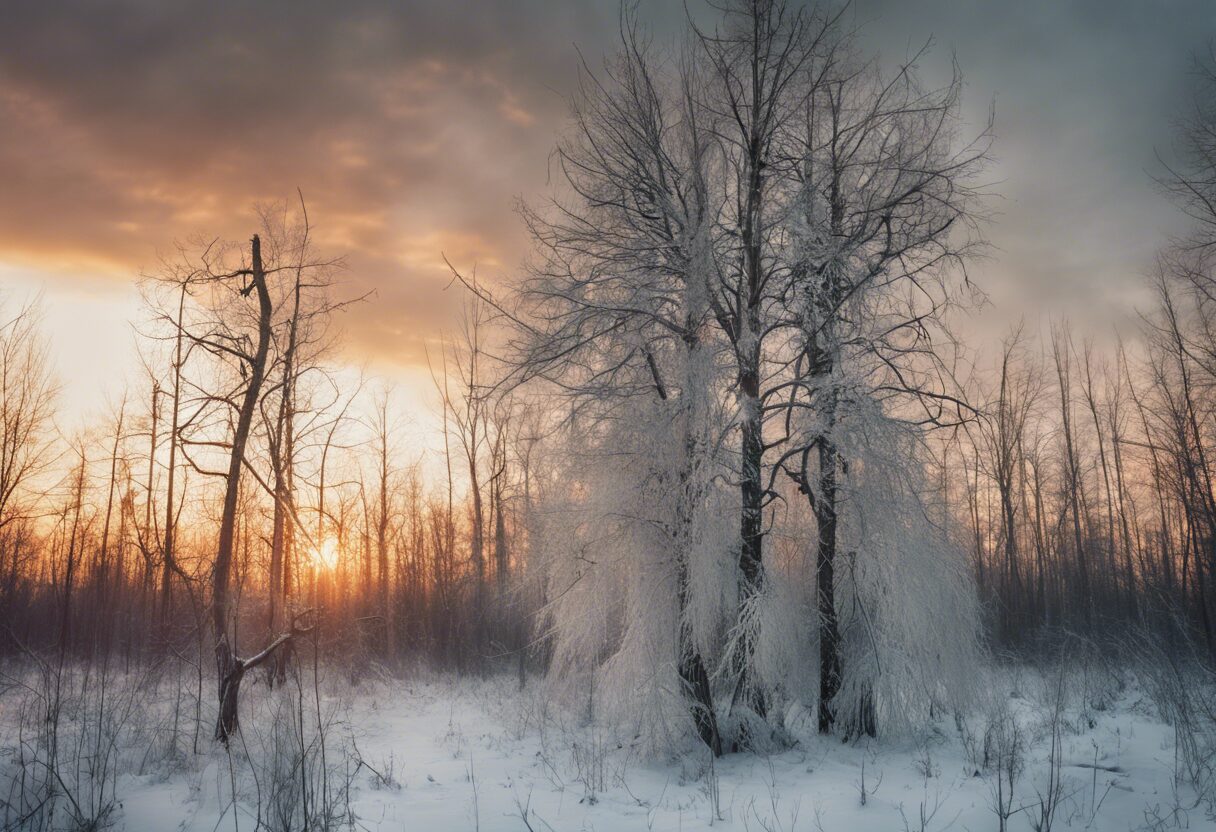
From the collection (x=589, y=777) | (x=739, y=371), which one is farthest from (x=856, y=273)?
(x=589, y=777)

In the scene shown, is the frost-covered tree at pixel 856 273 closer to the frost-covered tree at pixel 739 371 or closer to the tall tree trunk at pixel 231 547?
the frost-covered tree at pixel 739 371

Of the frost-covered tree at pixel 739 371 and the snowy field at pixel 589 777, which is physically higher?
the frost-covered tree at pixel 739 371

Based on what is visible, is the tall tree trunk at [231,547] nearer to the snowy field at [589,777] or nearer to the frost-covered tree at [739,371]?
the snowy field at [589,777]

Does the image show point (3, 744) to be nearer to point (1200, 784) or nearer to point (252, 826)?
point (252, 826)

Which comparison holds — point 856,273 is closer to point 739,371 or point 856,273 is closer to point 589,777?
point 739,371

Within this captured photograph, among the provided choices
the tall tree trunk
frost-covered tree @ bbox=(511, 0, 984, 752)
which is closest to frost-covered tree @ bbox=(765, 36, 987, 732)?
frost-covered tree @ bbox=(511, 0, 984, 752)

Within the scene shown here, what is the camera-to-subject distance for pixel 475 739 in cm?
1016

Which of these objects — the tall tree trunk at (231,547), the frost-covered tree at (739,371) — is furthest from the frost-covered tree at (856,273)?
the tall tree trunk at (231,547)

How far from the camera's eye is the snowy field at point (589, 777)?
5.96 metres

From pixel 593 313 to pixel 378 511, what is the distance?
885 inches

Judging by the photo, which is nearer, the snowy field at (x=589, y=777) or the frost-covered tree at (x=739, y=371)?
the snowy field at (x=589, y=777)

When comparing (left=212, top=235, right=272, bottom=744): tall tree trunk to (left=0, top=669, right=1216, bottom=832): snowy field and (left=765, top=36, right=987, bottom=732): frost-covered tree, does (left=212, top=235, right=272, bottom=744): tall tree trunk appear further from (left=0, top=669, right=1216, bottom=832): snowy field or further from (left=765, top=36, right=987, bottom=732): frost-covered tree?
(left=765, top=36, right=987, bottom=732): frost-covered tree

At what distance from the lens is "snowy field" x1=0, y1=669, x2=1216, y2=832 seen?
596 cm

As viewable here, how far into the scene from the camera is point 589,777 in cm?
742
